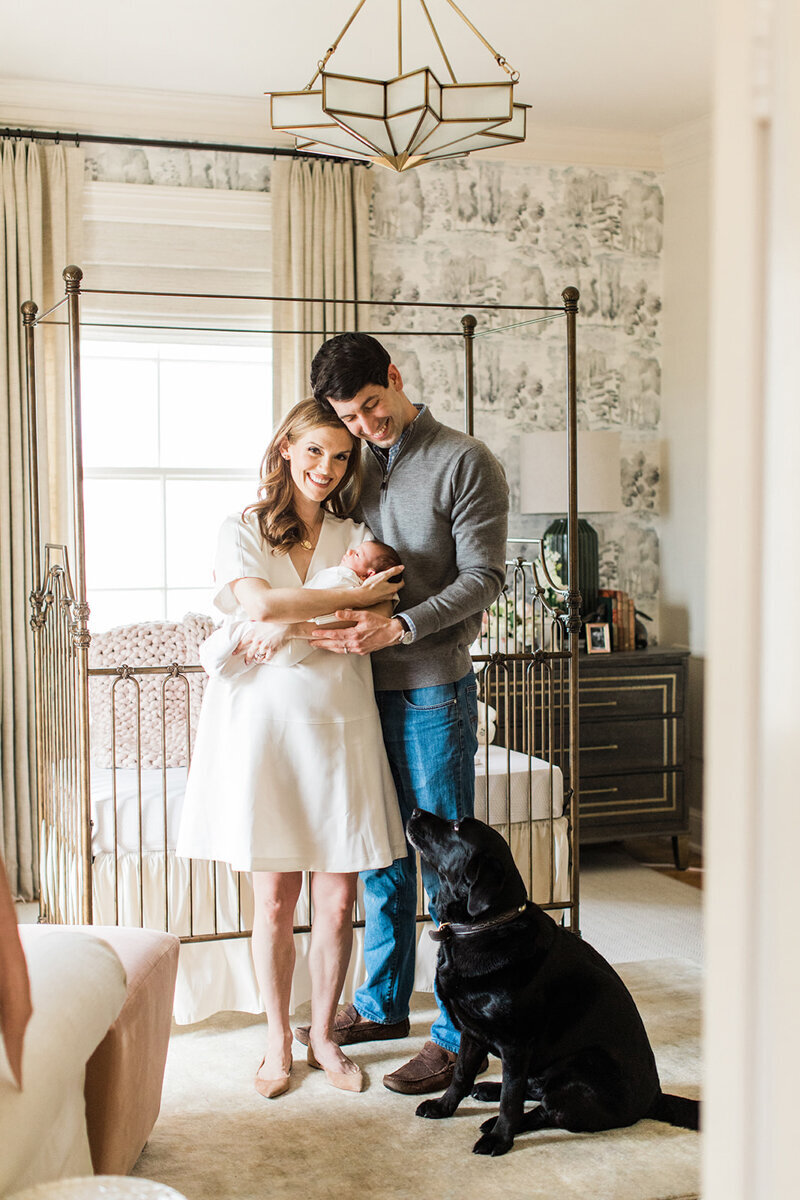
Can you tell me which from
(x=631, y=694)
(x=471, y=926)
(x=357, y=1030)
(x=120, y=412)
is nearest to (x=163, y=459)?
(x=120, y=412)

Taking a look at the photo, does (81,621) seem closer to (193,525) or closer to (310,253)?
(193,525)

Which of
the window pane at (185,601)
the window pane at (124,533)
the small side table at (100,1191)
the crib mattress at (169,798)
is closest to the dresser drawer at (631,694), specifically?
the crib mattress at (169,798)

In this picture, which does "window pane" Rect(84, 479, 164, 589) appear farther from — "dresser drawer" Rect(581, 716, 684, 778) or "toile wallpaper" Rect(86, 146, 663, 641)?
"dresser drawer" Rect(581, 716, 684, 778)

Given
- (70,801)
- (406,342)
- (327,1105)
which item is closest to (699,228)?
(406,342)

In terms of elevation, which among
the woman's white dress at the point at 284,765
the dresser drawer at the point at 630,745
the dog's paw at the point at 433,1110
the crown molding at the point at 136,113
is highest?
the crown molding at the point at 136,113

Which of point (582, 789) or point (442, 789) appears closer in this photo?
point (442, 789)

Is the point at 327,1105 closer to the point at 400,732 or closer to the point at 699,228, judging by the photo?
the point at 400,732

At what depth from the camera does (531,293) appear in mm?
4773

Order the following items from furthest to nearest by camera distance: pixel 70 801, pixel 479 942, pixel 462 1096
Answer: pixel 70 801
pixel 462 1096
pixel 479 942

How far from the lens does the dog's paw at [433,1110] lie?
2.35 m

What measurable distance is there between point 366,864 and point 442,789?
0.24 meters

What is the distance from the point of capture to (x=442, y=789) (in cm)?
250

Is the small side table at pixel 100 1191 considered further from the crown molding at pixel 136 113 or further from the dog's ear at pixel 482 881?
the crown molding at pixel 136 113

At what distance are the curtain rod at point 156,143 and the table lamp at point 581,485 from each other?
133 cm
